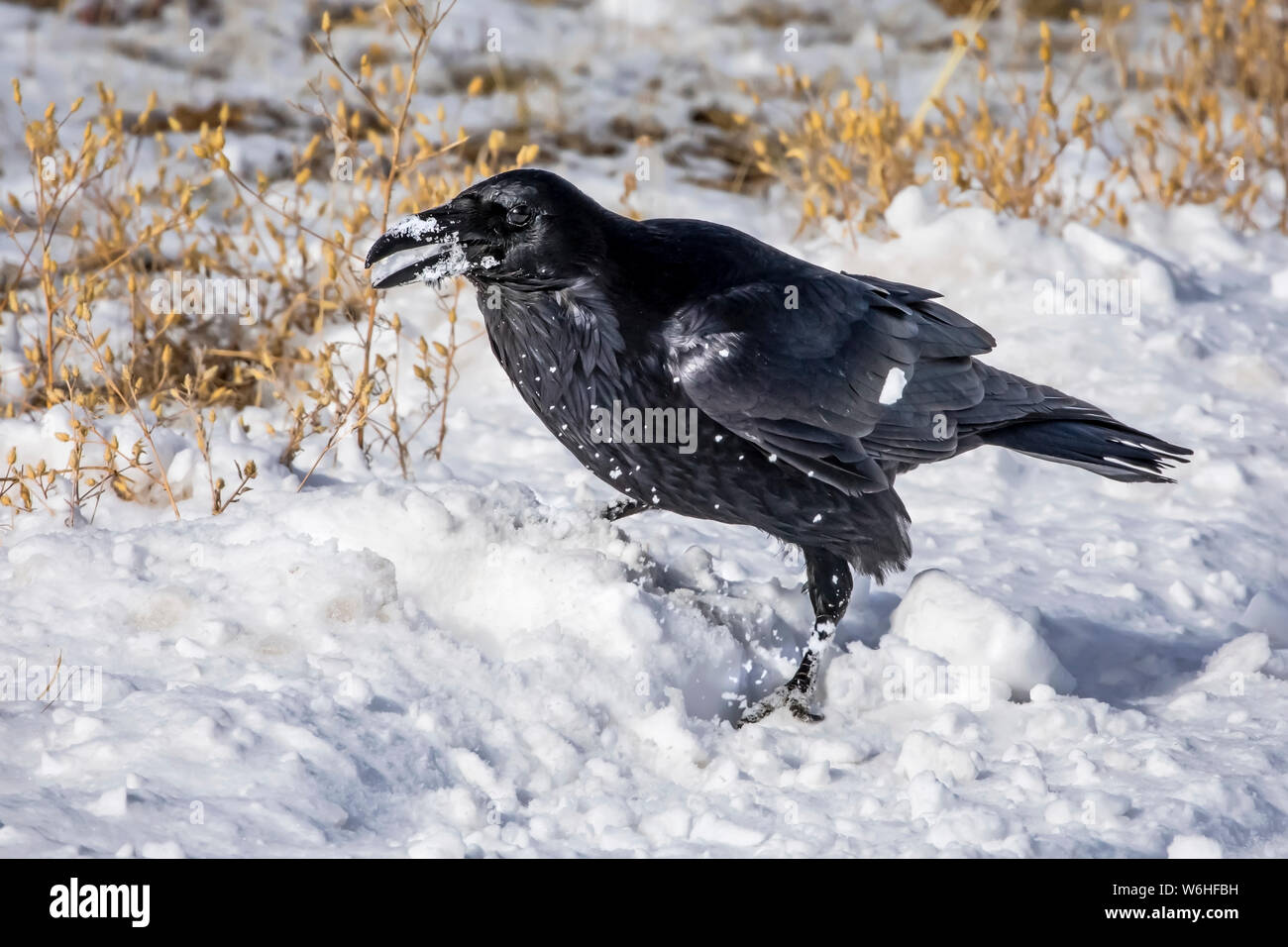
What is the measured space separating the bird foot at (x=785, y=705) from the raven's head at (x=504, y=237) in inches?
40.5

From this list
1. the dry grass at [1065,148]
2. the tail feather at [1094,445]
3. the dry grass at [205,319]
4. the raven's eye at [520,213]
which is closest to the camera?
the raven's eye at [520,213]

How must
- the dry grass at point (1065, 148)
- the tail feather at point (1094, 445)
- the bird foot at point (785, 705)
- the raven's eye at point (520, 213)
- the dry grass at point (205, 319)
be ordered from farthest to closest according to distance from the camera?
the dry grass at point (1065, 148)
the dry grass at point (205, 319)
the tail feather at point (1094, 445)
the bird foot at point (785, 705)
the raven's eye at point (520, 213)

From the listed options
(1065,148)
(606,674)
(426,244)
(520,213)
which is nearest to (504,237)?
(520,213)

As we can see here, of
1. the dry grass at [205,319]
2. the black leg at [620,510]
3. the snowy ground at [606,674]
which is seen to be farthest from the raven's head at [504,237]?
the dry grass at [205,319]

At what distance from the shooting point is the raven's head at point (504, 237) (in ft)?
9.53

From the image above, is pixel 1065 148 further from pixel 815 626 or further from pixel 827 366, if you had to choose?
pixel 815 626

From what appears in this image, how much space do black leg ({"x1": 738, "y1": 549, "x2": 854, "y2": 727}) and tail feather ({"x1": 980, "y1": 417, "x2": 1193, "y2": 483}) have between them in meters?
0.56

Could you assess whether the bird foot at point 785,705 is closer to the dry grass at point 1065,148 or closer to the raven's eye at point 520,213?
the raven's eye at point 520,213

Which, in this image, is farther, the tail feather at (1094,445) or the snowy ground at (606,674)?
the tail feather at (1094,445)

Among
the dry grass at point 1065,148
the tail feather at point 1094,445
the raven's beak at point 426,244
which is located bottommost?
the tail feather at point 1094,445

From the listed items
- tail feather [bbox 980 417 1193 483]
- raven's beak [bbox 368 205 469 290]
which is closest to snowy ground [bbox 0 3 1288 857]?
tail feather [bbox 980 417 1193 483]

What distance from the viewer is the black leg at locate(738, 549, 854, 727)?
3090 mm

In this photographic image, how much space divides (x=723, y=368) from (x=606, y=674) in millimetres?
695

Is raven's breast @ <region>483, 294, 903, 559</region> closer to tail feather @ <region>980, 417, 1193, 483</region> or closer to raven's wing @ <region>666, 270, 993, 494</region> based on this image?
raven's wing @ <region>666, 270, 993, 494</region>
